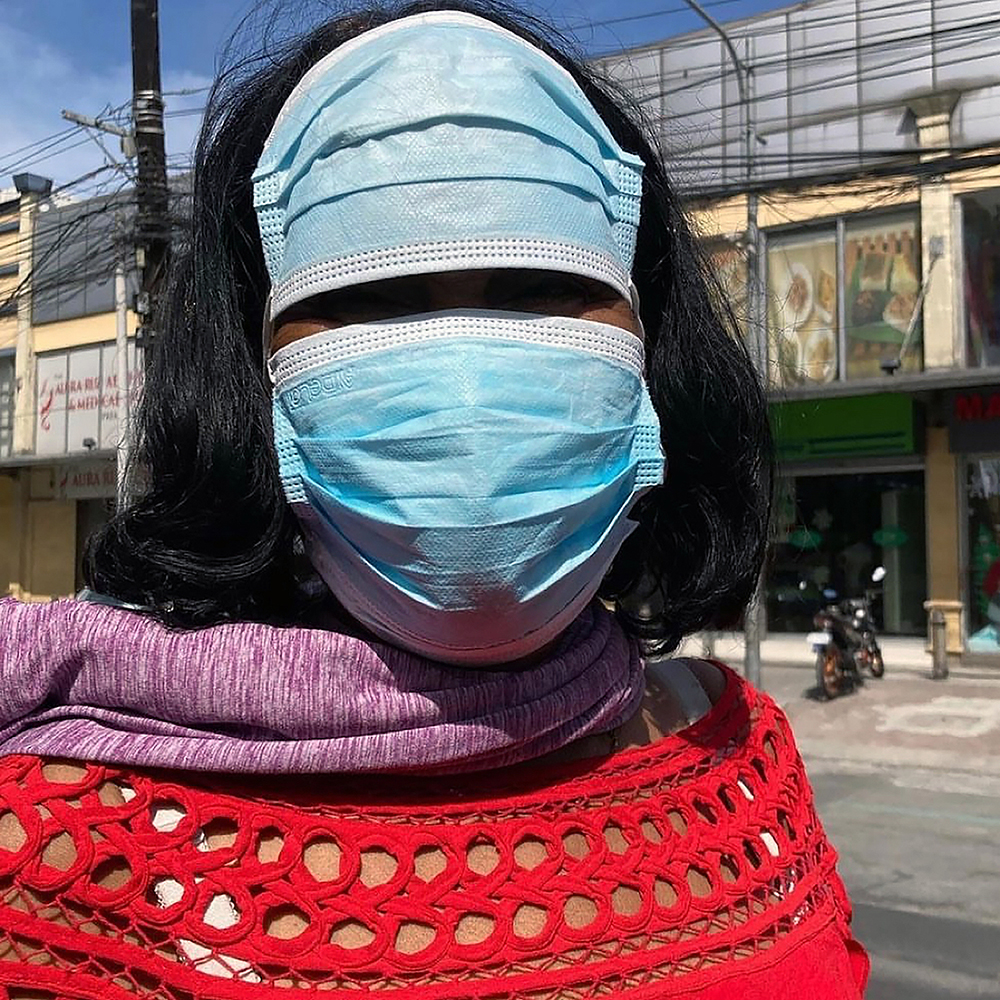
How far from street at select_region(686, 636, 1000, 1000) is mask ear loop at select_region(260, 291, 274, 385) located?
381 cm

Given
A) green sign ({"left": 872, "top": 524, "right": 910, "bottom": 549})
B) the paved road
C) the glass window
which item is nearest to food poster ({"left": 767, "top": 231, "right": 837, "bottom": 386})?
green sign ({"left": 872, "top": 524, "right": 910, "bottom": 549})

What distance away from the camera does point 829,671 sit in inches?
402

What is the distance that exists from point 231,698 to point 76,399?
17364 millimetres

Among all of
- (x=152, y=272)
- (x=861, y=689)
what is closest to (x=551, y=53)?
(x=152, y=272)

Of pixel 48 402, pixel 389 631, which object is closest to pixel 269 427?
pixel 389 631

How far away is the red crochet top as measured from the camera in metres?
0.92

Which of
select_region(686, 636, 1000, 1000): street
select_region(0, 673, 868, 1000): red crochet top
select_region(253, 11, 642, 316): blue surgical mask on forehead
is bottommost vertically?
select_region(686, 636, 1000, 1000): street

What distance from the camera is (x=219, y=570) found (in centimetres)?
112

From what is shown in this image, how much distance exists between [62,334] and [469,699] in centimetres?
1785

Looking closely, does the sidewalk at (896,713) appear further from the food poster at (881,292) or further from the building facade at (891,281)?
the food poster at (881,292)

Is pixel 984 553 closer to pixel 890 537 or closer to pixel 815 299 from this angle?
pixel 890 537

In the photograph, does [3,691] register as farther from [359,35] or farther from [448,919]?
[359,35]

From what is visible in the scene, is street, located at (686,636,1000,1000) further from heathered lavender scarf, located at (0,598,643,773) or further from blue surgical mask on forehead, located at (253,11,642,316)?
blue surgical mask on forehead, located at (253,11,642,316)

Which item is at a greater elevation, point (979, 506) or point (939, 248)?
point (939, 248)
